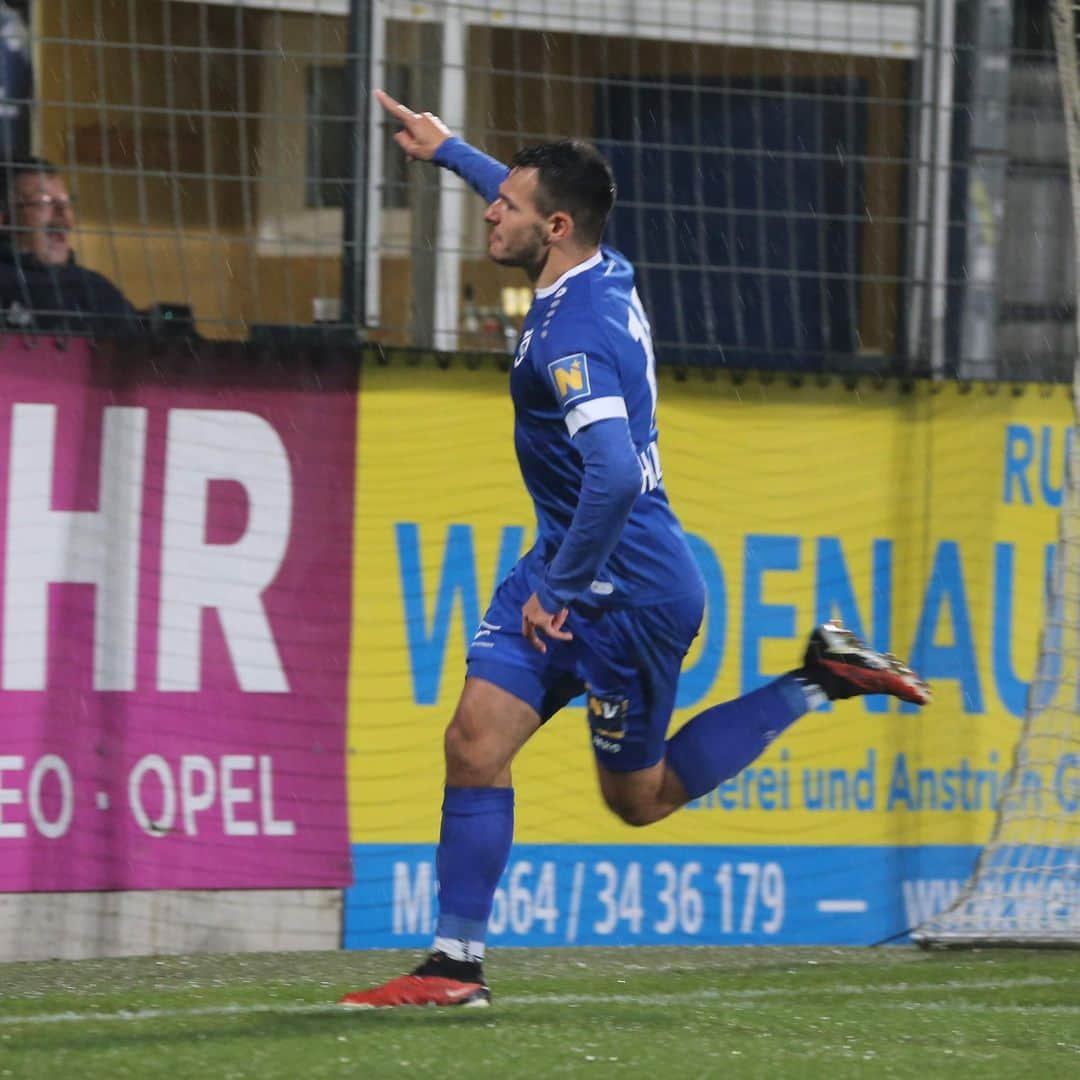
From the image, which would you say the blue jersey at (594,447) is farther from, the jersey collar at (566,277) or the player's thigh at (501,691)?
the player's thigh at (501,691)

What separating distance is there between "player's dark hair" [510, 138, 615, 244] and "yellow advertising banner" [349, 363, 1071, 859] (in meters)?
1.65

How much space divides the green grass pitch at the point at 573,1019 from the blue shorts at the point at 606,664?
2.17 feet

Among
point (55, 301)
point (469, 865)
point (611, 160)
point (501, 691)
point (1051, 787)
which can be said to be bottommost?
point (469, 865)

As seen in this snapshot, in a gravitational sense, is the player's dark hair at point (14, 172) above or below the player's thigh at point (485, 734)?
above

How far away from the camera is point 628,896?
24.0 feet

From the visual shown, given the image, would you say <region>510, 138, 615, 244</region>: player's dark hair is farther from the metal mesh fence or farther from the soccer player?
the metal mesh fence

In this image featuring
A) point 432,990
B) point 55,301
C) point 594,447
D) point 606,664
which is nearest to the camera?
point 594,447

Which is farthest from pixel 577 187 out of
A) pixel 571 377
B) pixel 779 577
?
pixel 779 577

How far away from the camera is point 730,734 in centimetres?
608

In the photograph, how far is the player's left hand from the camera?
17.5 feet

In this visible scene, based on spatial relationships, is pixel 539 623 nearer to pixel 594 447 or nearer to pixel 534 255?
pixel 594 447

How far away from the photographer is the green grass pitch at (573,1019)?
4918mm

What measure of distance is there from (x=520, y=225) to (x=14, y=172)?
1.96 metres

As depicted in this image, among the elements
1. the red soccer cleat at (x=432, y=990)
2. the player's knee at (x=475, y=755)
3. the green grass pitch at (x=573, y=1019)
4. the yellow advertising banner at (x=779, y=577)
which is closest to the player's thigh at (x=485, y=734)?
the player's knee at (x=475, y=755)
